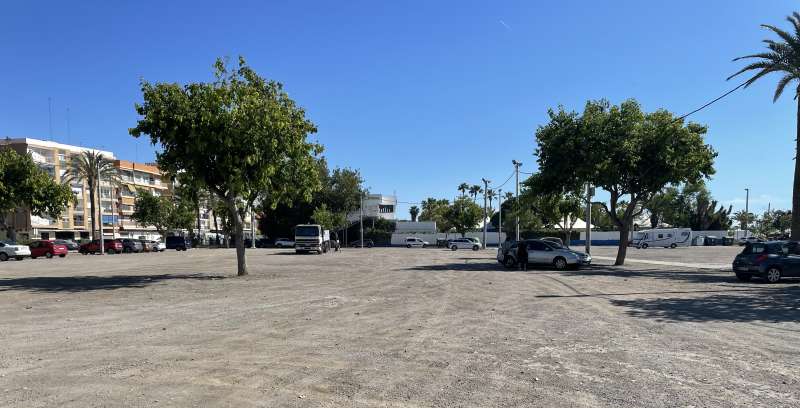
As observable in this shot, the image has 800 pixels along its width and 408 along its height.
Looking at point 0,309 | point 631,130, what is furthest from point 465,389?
point 631,130

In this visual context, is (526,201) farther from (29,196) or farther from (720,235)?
(720,235)

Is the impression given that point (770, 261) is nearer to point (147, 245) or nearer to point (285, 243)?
point (147, 245)

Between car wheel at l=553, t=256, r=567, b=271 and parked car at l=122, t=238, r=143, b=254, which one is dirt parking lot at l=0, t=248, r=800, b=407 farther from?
parked car at l=122, t=238, r=143, b=254

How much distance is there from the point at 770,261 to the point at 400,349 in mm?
17816

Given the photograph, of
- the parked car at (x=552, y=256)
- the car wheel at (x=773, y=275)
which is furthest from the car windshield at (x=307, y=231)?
the car wheel at (x=773, y=275)

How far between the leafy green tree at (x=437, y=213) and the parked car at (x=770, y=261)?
68.3m

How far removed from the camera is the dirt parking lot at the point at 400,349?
5.67 m

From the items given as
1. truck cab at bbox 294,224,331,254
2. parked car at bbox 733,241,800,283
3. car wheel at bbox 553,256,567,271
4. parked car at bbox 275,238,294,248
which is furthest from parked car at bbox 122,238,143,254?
parked car at bbox 733,241,800,283

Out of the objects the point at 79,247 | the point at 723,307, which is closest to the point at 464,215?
the point at 79,247

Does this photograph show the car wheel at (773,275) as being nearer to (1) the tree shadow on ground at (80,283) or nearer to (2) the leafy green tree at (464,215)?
(1) the tree shadow on ground at (80,283)

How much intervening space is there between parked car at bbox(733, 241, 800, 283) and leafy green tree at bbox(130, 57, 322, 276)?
58.3ft

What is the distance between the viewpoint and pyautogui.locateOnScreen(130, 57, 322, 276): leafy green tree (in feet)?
61.8

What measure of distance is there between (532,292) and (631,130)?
48.6 ft

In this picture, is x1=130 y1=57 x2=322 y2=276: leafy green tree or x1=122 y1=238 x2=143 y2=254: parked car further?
x1=122 y1=238 x2=143 y2=254: parked car
